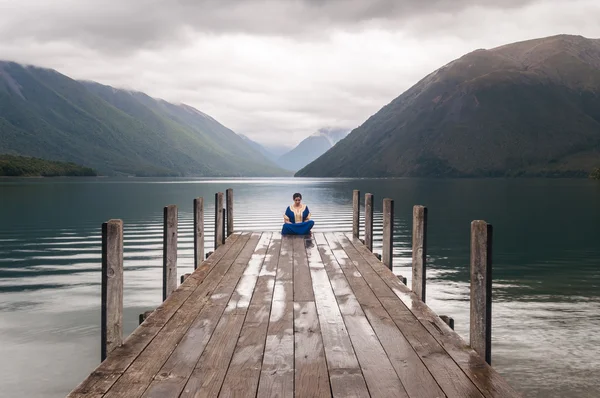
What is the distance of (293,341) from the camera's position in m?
6.79

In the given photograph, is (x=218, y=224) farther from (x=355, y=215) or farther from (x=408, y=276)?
(x=408, y=276)

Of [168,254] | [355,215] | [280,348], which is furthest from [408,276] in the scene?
[280,348]

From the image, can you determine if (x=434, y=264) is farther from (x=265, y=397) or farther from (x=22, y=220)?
(x=22, y=220)

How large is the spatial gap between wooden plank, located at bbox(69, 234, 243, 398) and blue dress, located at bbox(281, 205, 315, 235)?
7.92 m

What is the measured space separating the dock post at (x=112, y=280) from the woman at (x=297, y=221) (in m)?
11.4

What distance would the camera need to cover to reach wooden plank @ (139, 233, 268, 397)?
5.37 m

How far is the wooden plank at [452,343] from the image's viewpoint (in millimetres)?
5445

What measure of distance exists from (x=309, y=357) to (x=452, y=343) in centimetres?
191

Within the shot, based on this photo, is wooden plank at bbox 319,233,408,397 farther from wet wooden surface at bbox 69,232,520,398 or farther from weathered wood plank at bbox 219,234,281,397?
weathered wood plank at bbox 219,234,281,397

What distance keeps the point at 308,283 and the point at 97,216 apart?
34.4 metres

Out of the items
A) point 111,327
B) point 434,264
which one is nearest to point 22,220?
point 434,264

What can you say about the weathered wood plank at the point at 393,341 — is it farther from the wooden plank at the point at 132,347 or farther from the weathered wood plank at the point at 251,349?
the wooden plank at the point at 132,347

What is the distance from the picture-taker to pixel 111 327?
23.2 feet

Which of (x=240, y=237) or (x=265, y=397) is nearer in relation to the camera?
(x=265, y=397)
